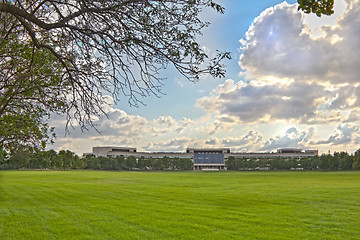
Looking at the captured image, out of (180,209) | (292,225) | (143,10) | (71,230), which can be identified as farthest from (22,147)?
(292,225)

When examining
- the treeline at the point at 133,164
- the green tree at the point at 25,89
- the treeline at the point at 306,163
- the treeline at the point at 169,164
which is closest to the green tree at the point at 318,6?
the green tree at the point at 25,89

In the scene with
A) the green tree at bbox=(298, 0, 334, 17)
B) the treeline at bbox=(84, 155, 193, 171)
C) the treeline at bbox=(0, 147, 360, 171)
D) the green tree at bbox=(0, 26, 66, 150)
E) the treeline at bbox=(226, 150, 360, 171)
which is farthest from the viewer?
the treeline at bbox=(84, 155, 193, 171)

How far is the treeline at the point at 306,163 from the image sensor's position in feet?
403

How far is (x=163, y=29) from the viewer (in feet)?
27.8

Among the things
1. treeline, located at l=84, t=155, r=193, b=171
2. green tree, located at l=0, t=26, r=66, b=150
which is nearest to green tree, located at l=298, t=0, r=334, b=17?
green tree, located at l=0, t=26, r=66, b=150

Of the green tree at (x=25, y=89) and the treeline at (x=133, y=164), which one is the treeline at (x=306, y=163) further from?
the green tree at (x=25, y=89)

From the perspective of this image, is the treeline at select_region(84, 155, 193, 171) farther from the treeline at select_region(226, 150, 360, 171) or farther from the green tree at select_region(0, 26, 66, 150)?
the green tree at select_region(0, 26, 66, 150)

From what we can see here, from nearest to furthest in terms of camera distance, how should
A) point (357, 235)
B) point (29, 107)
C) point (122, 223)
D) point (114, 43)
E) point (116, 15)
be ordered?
point (116, 15) → point (114, 43) → point (357, 235) → point (122, 223) → point (29, 107)

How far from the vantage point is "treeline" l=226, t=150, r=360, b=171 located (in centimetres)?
12288

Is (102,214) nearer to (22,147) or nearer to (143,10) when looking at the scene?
(22,147)

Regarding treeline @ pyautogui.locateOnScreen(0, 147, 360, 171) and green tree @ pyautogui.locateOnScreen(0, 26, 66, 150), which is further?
treeline @ pyautogui.locateOnScreen(0, 147, 360, 171)

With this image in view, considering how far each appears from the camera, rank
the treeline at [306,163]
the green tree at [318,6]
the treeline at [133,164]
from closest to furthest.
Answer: the green tree at [318,6] → the treeline at [306,163] → the treeline at [133,164]

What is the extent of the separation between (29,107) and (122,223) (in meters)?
7.79

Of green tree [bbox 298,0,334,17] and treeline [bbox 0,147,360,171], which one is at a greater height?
green tree [bbox 298,0,334,17]
